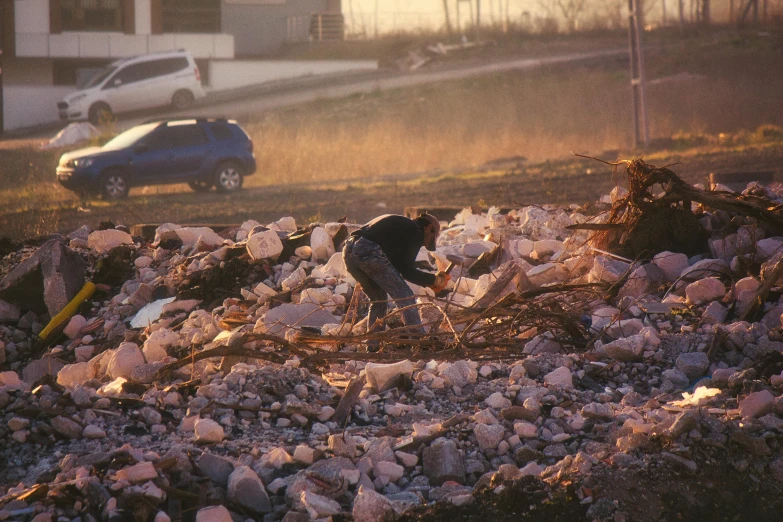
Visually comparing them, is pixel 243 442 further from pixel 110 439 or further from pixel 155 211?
pixel 155 211

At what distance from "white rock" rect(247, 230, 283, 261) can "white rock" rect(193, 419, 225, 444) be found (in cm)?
391

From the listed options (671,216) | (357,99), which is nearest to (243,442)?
(671,216)

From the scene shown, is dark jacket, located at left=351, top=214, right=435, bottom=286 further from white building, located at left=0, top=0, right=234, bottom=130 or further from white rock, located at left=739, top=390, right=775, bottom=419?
white building, located at left=0, top=0, right=234, bottom=130

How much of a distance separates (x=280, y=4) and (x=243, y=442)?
34.9 meters

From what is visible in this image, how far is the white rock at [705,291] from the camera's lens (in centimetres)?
693

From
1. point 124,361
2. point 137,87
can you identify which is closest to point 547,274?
point 124,361

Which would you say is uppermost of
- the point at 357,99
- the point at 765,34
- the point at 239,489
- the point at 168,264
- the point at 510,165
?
the point at 765,34

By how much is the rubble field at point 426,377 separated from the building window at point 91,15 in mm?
23893

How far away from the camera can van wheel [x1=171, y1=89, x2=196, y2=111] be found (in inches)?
1159

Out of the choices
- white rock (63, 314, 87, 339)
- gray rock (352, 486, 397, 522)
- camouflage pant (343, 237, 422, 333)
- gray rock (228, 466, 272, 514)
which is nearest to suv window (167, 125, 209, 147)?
white rock (63, 314, 87, 339)

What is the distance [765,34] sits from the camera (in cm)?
3962

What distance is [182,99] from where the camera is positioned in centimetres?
2962

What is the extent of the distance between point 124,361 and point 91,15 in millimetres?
27837

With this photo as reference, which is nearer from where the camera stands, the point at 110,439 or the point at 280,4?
the point at 110,439
